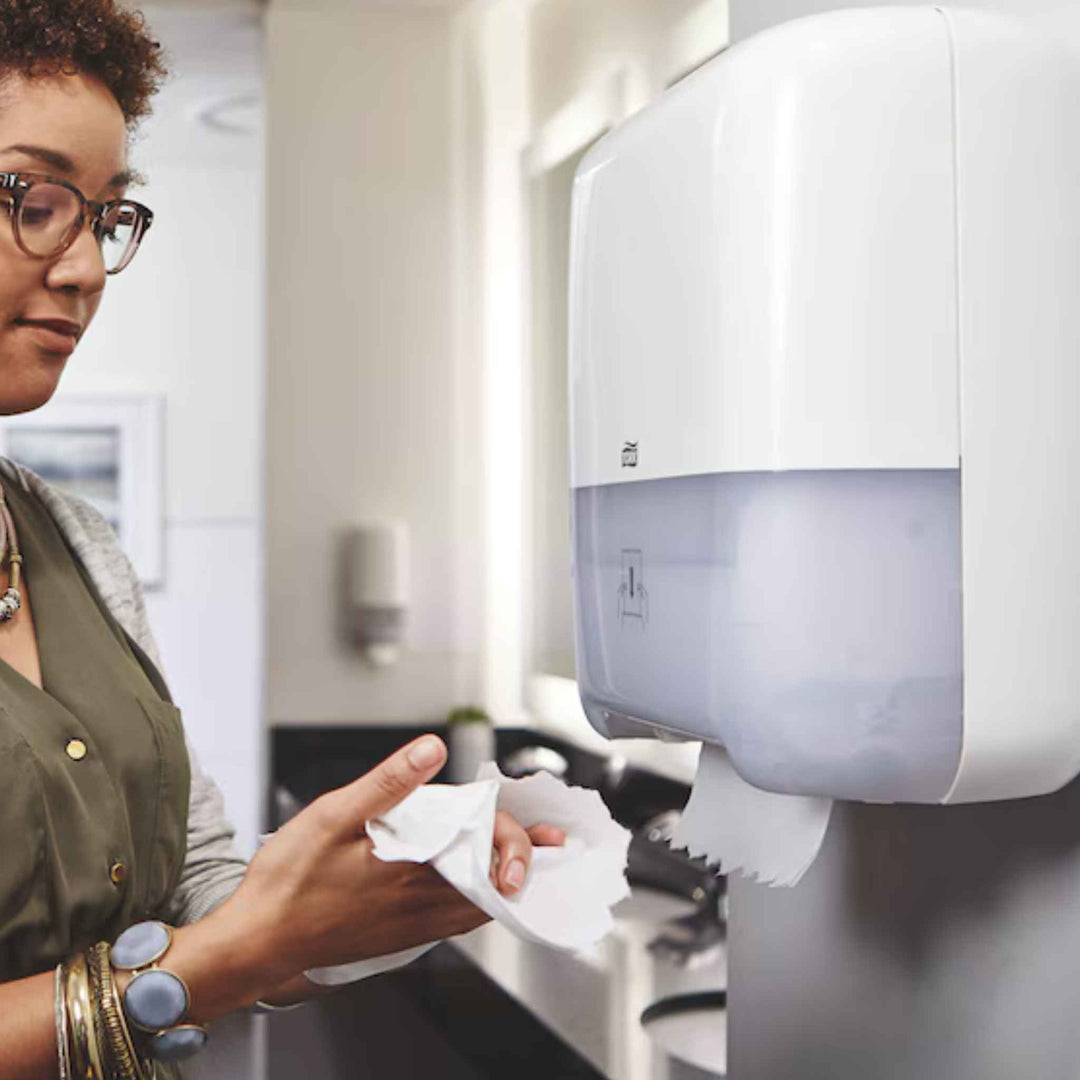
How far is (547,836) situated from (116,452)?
4.50 m

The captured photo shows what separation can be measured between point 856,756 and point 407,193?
2.96m

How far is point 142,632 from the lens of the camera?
3.78ft

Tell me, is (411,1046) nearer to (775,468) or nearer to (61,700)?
(61,700)

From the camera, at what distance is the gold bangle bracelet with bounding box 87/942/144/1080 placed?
2.68ft

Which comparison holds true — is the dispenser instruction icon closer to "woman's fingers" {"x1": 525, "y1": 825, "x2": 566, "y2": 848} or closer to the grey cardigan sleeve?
"woman's fingers" {"x1": 525, "y1": 825, "x2": 566, "y2": 848}

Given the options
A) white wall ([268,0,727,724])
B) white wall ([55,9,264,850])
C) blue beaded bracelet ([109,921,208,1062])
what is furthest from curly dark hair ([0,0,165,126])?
white wall ([55,9,264,850])

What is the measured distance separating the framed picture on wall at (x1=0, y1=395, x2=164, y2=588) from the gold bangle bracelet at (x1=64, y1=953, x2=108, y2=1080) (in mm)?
4259

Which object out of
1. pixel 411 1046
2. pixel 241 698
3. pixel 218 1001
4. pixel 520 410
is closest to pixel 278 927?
pixel 218 1001

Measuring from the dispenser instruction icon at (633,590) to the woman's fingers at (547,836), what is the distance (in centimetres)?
12

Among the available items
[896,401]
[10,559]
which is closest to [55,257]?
[10,559]

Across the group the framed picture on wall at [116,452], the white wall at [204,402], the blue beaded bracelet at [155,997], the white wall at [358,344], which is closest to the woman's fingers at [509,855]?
the blue beaded bracelet at [155,997]

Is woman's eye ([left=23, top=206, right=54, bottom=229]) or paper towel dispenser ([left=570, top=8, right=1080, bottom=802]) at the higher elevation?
woman's eye ([left=23, top=206, right=54, bottom=229])

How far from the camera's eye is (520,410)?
3.30m

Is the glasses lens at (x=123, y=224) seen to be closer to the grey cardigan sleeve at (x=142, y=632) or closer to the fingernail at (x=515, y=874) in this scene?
the grey cardigan sleeve at (x=142, y=632)
